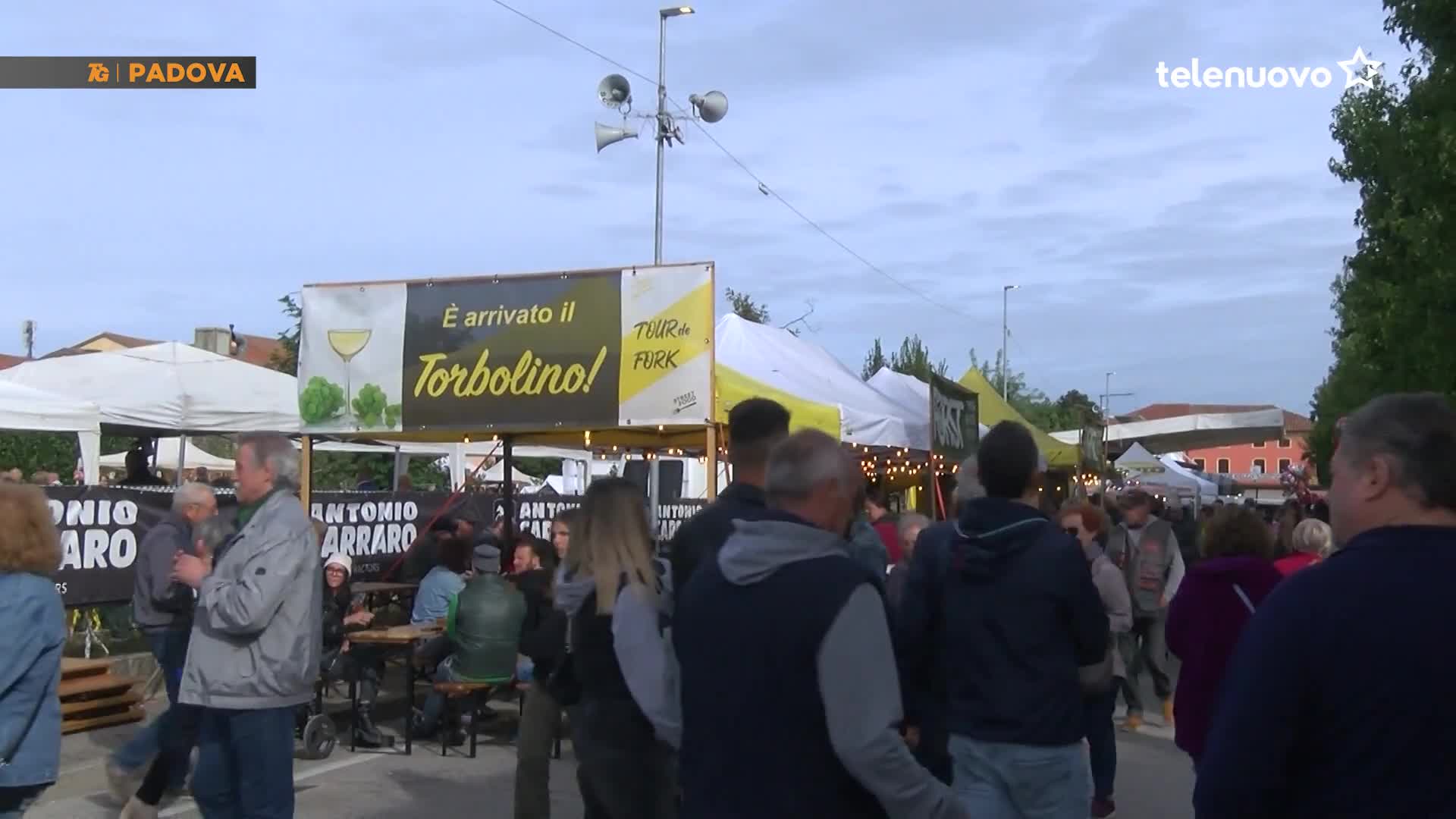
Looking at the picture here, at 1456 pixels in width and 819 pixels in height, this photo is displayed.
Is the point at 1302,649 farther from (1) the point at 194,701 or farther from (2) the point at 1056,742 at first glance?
(1) the point at 194,701

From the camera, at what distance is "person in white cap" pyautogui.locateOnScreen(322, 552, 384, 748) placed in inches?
415

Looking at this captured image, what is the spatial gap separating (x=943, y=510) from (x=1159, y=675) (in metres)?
4.59

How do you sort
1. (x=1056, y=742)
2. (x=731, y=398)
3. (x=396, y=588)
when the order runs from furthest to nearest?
(x=396, y=588) < (x=731, y=398) < (x=1056, y=742)

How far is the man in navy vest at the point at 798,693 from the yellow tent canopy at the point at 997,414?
687 inches

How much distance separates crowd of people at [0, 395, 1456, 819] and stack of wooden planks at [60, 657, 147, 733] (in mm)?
2816

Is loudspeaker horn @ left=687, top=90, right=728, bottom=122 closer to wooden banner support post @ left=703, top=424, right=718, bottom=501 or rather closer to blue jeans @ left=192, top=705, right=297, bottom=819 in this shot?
wooden banner support post @ left=703, top=424, right=718, bottom=501

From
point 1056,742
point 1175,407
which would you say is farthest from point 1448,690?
point 1175,407

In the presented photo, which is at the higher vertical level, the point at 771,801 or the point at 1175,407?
the point at 1175,407

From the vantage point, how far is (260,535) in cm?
550

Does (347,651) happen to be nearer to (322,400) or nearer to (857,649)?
(322,400)

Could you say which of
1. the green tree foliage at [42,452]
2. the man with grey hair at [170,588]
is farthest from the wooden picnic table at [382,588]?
the green tree foliage at [42,452]

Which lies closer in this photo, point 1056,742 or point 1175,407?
point 1056,742

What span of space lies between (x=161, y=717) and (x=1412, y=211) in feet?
66.3

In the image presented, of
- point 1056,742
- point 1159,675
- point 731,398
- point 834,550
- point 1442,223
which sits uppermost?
point 1442,223
